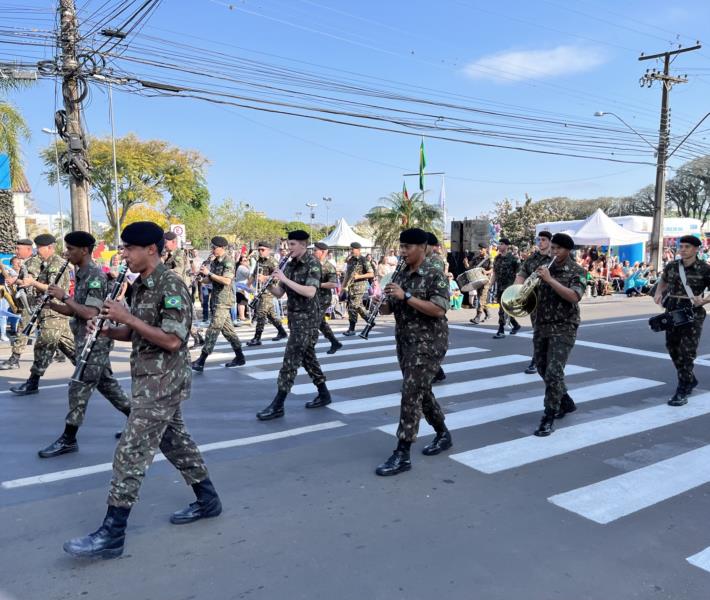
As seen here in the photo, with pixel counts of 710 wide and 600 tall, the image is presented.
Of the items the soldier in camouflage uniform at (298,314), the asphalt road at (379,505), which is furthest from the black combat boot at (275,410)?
the asphalt road at (379,505)

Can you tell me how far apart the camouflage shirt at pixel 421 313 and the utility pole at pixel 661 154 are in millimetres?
24133

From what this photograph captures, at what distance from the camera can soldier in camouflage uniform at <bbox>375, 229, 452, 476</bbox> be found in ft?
14.9

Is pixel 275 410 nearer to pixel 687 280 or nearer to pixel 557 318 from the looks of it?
pixel 557 318

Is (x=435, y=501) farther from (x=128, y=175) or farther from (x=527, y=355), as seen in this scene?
(x=128, y=175)

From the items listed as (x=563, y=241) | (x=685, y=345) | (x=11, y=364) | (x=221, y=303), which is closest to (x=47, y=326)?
(x=221, y=303)

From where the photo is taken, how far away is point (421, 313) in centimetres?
461

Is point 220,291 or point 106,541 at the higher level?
point 220,291

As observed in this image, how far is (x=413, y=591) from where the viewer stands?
311cm

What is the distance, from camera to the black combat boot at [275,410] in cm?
616

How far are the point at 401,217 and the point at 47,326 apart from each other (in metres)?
26.9

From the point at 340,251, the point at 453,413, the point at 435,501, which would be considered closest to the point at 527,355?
the point at 453,413

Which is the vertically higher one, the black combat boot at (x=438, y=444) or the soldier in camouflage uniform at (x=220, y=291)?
the soldier in camouflage uniform at (x=220, y=291)

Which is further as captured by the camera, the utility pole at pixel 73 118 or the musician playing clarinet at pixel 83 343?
the utility pole at pixel 73 118

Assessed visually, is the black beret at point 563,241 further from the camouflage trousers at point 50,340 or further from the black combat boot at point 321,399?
the camouflage trousers at point 50,340
